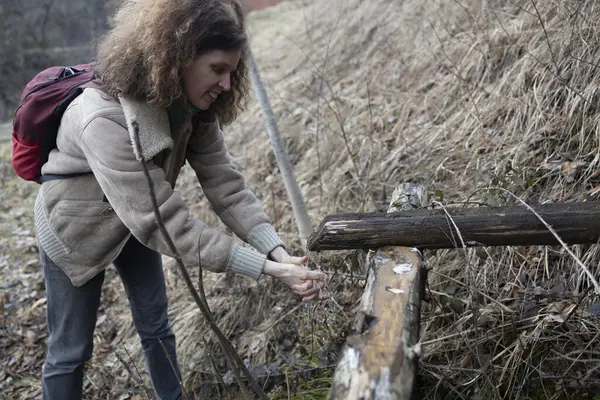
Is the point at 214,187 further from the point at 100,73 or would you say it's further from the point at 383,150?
the point at 383,150

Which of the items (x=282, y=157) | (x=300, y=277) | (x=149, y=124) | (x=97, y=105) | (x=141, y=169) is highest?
(x=97, y=105)

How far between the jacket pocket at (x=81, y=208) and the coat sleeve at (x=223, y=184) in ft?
1.64

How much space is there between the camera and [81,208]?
2.34 metres

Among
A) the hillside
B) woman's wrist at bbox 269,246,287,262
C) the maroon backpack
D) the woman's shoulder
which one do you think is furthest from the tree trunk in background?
the woman's shoulder

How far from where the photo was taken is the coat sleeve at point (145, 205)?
2070 millimetres

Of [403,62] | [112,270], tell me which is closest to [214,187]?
[112,270]

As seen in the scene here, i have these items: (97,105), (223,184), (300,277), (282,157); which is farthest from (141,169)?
(282,157)

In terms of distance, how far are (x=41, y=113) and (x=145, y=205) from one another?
0.58 m

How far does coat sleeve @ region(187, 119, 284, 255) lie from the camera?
8.55 feet

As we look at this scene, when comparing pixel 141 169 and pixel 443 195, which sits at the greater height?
pixel 141 169

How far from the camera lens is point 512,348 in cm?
259

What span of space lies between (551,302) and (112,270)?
12.4ft

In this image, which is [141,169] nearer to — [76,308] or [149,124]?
[149,124]

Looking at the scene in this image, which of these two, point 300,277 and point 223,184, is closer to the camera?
point 300,277
